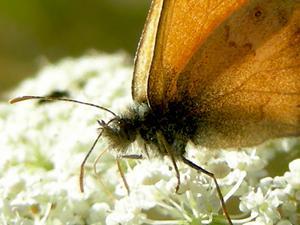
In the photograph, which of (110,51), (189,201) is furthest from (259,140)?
(110,51)

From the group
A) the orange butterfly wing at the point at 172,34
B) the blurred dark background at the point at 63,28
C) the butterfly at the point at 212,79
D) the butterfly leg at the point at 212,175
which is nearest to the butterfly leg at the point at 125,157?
the butterfly at the point at 212,79

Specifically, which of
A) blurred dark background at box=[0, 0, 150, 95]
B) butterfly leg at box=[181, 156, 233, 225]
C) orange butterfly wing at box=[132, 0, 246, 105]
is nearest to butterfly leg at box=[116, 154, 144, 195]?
butterfly leg at box=[181, 156, 233, 225]

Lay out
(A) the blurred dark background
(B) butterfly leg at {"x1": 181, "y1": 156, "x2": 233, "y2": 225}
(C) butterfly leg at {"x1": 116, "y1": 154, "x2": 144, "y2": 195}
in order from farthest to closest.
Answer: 1. (A) the blurred dark background
2. (C) butterfly leg at {"x1": 116, "y1": 154, "x2": 144, "y2": 195}
3. (B) butterfly leg at {"x1": 181, "y1": 156, "x2": 233, "y2": 225}

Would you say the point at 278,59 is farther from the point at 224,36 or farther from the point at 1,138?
the point at 1,138

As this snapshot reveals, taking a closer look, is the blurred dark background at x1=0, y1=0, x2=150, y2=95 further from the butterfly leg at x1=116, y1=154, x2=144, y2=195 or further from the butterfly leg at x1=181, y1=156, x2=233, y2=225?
the butterfly leg at x1=181, y1=156, x2=233, y2=225

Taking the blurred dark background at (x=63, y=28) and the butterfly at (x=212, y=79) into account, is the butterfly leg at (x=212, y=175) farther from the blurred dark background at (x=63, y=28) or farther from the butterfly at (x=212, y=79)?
the blurred dark background at (x=63, y=28)

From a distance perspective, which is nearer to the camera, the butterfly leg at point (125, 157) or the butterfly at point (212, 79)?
the butterfly at point (212, 79)
